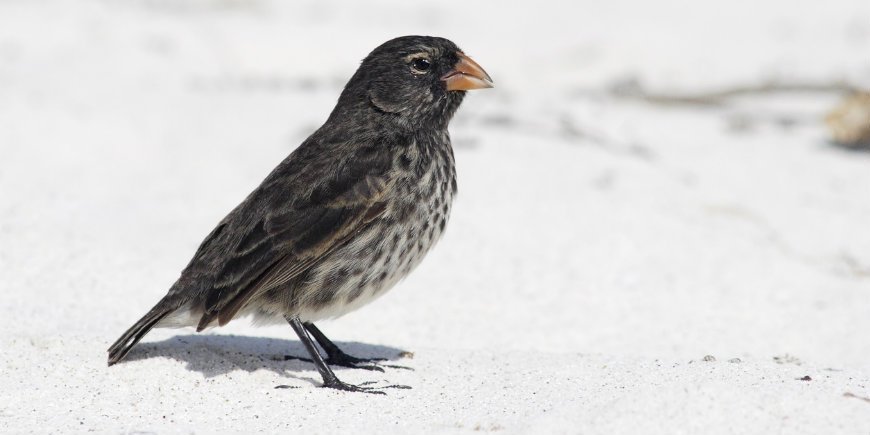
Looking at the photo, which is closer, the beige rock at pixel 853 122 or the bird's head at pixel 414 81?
the bird's head at pixel 414 81

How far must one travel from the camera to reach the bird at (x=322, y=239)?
4.83 m

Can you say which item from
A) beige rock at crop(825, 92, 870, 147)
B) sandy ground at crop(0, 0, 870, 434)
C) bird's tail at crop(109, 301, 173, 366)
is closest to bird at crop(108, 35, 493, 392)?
bird's tail at crop(109, 301, 173, 366)

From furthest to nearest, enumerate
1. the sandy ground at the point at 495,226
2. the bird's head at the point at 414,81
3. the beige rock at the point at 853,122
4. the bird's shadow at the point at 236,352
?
the beige rock at the point at 853,122 < the bird's head at the point at 414,81 < the bird's shadow at the point at 236,352 < the sandy ground at the point at 495,226

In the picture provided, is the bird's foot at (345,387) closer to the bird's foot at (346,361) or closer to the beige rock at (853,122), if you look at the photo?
the bird's foot at (346,361)

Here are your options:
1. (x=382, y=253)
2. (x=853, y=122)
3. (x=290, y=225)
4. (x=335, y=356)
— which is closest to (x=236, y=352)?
(x=335, y=356)

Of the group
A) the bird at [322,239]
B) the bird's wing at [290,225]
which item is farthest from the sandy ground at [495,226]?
the bird's wing at [290,225]

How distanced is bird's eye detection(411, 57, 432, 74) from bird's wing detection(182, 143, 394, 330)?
527 mm

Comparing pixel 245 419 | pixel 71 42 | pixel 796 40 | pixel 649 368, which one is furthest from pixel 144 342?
pixel 796 40

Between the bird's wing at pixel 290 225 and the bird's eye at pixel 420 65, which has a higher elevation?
the bird's eye at pixel 420 65

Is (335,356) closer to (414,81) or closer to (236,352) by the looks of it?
(236,352)

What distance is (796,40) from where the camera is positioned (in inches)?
520

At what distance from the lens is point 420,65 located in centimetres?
544

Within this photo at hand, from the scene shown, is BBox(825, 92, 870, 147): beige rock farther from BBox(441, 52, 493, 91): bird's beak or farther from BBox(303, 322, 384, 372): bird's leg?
BBox(303, 322, 384, 372): bird's leg

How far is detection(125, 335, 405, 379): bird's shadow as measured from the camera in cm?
496
